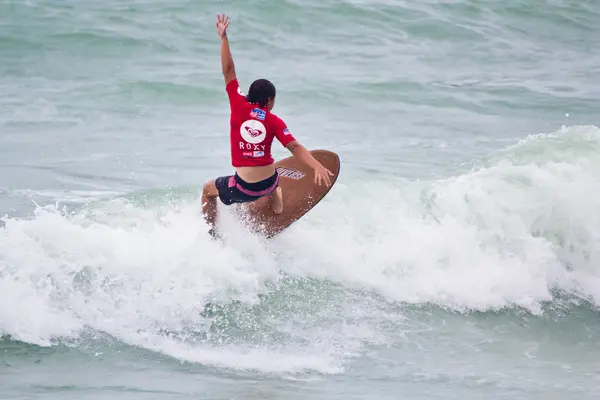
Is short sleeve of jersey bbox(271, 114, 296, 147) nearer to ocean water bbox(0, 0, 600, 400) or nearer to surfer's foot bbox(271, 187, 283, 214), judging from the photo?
surfer's foot bbox(271, 187, 283, 214)

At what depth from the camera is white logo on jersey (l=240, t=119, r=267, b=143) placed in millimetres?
6406

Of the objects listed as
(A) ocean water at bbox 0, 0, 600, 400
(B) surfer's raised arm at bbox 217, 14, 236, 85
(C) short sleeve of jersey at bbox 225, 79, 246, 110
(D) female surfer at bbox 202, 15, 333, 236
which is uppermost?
(B) surfer's raised arm at bbox 217, 14, 236, 85

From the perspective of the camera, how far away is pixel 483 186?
9.11 m

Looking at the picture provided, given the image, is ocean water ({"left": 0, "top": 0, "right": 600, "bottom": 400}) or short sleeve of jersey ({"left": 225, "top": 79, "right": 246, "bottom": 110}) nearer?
ocean water ({"left": 0, "top": 0, "right": 600, "bottom": 400})

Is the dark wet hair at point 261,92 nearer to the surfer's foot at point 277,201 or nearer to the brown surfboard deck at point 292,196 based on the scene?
the surfer's foot at point 277,201

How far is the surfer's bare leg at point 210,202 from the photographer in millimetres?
7180

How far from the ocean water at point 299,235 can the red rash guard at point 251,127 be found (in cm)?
110

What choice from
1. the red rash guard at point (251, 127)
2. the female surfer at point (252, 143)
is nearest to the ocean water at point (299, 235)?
the female surfer at point (252, 143)

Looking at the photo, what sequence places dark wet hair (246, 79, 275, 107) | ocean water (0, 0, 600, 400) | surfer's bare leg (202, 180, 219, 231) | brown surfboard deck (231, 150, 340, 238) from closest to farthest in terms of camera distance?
ocean water (0, 0, 600, 400), dark wet hair (246, 79, 275, 107), surfer's bare leg (202, 180, 219, 231), brown surfboard deck (231, 150, 340, 238)

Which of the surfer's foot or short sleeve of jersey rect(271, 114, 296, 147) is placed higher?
short sleeve of jersey rect(271, 114, 296, 147)

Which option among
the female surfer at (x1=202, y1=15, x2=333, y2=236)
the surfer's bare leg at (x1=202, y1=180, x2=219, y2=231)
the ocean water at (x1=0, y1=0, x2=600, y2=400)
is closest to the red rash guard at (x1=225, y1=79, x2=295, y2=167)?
the female surfer at (x1=202, y1=15, x2=333, y2=236)

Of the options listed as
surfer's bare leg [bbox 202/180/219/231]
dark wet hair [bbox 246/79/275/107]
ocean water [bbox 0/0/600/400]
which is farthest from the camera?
surfer's bare leg [bbox 202/180/219/231]

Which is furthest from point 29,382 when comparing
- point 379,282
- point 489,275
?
point 489,275

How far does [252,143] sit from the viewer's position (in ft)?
21.6
